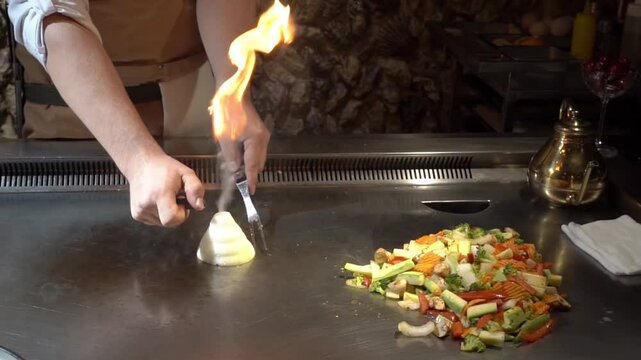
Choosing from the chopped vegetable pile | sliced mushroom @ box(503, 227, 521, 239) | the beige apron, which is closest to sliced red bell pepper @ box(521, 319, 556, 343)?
the chopped vegetable pile

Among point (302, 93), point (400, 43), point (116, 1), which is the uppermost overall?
point (116, 1)

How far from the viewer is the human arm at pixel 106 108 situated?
1.49 m

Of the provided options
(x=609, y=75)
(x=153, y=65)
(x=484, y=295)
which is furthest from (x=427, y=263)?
(x=609, y=75)

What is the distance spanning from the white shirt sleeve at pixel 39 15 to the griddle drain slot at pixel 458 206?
2.89 ft

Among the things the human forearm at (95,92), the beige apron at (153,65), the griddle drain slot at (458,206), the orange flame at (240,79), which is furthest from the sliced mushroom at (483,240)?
the beige apron at (153,65)

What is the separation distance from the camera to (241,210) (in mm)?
1864

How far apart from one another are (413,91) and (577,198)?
1.89 meters

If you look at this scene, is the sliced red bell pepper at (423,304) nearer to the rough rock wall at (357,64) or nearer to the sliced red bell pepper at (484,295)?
the sliced red bell pepper at (484,295)

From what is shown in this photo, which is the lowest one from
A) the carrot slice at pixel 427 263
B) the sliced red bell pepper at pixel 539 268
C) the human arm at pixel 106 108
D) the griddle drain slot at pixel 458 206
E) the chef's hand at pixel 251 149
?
the griddle drain slot at pixel 458 206

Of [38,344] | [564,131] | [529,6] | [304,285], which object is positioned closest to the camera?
[38,344]

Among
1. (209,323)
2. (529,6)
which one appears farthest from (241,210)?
(529,6)

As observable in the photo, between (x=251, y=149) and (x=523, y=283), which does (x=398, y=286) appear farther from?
(x=251, y=149)

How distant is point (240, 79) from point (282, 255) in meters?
0.43

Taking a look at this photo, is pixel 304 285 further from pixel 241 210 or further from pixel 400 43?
pixel 400 43
